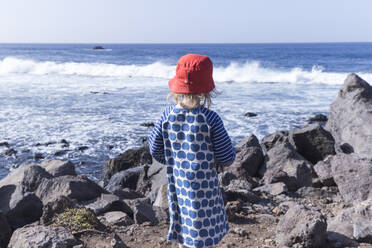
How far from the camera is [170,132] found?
9.93 feet

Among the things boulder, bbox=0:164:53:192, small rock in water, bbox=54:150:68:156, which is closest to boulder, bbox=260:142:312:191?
boulder, bbox=0:164:53:192

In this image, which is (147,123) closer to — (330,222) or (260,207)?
(260,207)

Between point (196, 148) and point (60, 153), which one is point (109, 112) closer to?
point (60, 153)

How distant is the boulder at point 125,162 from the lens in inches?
377

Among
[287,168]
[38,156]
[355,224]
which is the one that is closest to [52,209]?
[355,224]

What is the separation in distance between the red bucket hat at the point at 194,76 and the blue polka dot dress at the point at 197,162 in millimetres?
134

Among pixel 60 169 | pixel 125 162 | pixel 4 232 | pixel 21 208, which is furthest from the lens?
pixel 125 162

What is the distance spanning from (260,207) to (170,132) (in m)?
2.99

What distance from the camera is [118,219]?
4961 mm

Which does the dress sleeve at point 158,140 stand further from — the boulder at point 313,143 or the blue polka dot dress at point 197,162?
the boulder at point 313,143

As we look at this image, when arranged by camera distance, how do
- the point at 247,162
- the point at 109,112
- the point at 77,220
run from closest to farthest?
the point at 77,220
the point at 247,162
the point at 109,112

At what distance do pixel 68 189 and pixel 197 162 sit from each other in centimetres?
335

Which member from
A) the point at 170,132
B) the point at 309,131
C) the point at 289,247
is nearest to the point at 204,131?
the point at 170,132

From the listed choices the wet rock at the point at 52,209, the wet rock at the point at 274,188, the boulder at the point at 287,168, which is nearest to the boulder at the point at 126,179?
the boulder at the point at 287,168
